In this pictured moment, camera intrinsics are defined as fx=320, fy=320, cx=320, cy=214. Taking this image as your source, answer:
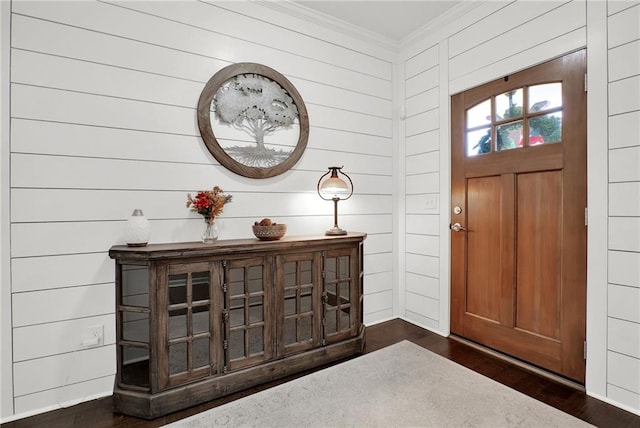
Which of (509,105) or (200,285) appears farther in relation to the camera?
(509,105)

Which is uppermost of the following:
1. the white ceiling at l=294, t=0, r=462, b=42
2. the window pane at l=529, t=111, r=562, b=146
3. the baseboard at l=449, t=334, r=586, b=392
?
the white ceiling at l=294, t=0, r=462, b=42

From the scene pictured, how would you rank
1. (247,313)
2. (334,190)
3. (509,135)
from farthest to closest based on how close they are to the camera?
(334,190) → (509,135) → (247,313)

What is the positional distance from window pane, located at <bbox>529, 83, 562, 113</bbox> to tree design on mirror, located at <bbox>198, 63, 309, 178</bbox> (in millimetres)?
1645

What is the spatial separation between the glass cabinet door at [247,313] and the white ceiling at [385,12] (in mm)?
2126

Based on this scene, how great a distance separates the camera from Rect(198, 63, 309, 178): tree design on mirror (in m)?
2.27

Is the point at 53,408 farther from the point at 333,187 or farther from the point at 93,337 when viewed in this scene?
the point at 333,187

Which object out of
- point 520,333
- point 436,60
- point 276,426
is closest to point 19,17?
point 276,426

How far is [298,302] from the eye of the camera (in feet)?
7.22

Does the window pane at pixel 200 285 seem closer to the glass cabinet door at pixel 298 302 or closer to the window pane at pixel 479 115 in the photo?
the glass cabinet door at pixel 298 302

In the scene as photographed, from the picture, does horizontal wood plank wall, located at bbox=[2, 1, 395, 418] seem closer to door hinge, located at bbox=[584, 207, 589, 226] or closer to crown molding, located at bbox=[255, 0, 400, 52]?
crown molding, located at bbox=[255, 0, 400, 52]

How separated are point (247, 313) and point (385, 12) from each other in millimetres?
2633

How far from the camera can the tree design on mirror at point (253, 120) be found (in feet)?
7.45

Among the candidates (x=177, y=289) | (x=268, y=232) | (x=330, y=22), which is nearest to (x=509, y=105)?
(x=330, y=22)

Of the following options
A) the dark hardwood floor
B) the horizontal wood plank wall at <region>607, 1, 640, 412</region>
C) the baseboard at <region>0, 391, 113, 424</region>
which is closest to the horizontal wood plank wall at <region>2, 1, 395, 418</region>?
the baseboard at <region>0, 391, 113, 424</region>
